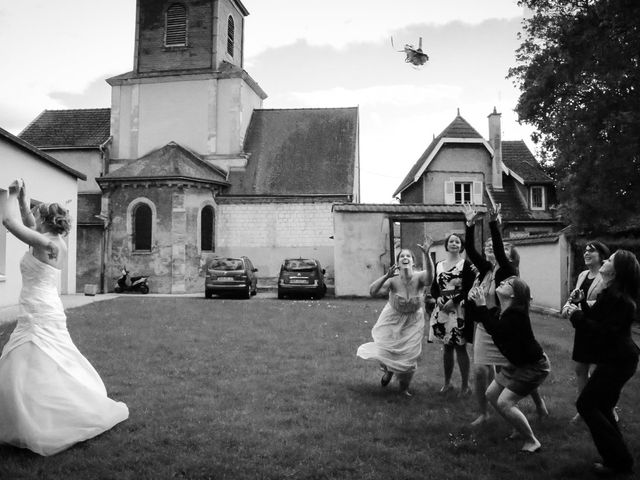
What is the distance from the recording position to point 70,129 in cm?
3544

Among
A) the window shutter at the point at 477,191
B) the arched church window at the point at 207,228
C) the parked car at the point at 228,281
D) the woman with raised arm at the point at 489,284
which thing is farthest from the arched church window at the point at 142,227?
the woman with raised arm at the point at 489,284

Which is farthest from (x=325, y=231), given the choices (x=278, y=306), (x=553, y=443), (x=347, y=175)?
(x=553, y=443)

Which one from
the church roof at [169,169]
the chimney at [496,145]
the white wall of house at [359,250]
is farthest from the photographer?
the chimney at [496,145]

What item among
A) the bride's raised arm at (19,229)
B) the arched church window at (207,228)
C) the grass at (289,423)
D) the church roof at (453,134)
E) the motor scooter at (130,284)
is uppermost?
the church roof at (453,134)

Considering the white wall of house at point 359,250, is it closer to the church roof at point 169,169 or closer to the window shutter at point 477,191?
the church roof at point 169,169

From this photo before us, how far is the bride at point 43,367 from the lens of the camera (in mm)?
4996

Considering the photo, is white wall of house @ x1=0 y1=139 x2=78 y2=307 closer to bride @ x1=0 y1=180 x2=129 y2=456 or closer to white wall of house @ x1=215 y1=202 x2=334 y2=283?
white wall of house @ x1=215 y1=202 x2=334 y2=283

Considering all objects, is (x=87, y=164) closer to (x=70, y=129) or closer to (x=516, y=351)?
(x=70, y=129)

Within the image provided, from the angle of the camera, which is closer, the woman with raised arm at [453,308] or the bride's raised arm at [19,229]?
the bride's raised arm at [19,229]

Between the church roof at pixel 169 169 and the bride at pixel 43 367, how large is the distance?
24.1 m

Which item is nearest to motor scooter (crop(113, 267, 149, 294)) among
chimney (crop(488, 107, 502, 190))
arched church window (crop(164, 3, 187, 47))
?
arched church window (crop(164, 3, 187, 47))

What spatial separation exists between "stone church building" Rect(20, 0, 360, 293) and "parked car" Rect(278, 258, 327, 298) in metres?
6.93

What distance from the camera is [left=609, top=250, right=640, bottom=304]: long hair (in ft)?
16.5

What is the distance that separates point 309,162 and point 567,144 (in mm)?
16028
